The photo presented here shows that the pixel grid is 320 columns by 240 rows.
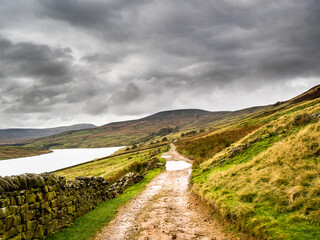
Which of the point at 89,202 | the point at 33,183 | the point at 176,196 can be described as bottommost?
the point at 176,196

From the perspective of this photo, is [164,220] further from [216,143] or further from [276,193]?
[216,143]

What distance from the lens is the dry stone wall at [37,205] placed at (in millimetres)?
8219

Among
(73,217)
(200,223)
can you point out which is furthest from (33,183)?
(200,223)

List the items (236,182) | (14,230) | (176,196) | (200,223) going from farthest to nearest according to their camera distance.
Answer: (176,196) < (236,182) < (200,223) < (14,230)

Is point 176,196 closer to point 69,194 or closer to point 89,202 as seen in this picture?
point 89,202

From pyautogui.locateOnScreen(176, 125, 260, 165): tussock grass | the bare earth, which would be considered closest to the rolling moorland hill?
the bare earth

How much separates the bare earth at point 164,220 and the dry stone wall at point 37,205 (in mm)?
2650

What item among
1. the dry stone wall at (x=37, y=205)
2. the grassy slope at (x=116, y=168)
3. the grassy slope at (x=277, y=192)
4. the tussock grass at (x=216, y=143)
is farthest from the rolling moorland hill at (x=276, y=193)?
the grassy slope at (x=116, y=168)

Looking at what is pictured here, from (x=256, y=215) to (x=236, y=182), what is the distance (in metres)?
4.60

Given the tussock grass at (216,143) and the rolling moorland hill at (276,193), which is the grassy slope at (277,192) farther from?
the tussock grass at (216,143)

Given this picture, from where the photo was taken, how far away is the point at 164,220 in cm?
1198

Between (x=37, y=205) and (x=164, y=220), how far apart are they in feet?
23.0

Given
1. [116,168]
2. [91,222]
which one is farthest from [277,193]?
[116,168]

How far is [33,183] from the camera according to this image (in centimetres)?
970
